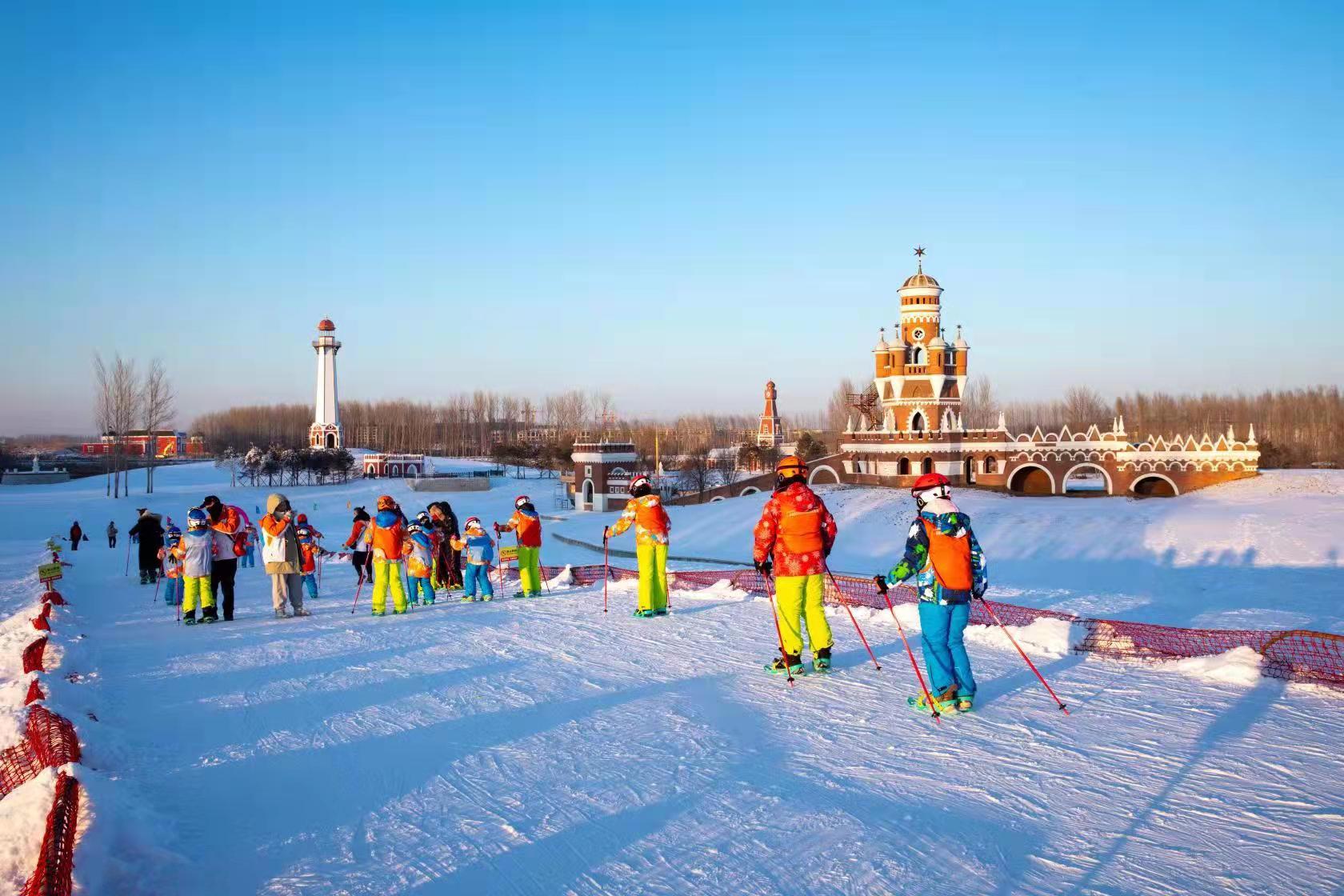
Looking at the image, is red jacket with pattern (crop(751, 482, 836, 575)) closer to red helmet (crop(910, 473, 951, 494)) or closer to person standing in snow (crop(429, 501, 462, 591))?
red helmet (crop(910, 473, 951, 494))

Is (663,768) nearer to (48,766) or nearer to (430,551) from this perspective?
(48,766)

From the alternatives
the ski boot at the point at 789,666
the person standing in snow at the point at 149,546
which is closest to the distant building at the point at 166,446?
the person standing in snow at the point at 149,546

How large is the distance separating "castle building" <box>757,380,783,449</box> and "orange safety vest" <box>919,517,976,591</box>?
61.9 m

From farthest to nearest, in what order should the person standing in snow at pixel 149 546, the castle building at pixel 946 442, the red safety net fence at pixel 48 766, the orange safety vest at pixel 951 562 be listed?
the castle building at pixel 946 442 → the person standing in snow at pixel 149 546 → the orange safety vest at pixel 951 562 → the red safety net fence at pixel 48 766

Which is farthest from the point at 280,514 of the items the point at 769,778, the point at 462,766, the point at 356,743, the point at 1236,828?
the point at 1236,828

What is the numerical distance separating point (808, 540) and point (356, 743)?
3643 mm

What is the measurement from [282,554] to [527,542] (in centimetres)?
310

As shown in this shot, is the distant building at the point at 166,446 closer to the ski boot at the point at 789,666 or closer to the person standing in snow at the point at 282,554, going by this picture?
the person standing in snow at the point at 282,554

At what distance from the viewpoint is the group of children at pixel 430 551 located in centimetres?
1148

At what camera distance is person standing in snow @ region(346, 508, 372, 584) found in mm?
13062

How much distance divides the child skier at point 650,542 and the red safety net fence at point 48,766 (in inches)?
226

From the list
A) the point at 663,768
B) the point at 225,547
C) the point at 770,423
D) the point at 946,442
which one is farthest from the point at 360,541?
the point at 770,423

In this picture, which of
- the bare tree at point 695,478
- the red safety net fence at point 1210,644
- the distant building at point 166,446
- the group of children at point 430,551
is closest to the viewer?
the red safety net fence at point 1210,644

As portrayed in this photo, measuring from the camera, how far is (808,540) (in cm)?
730
